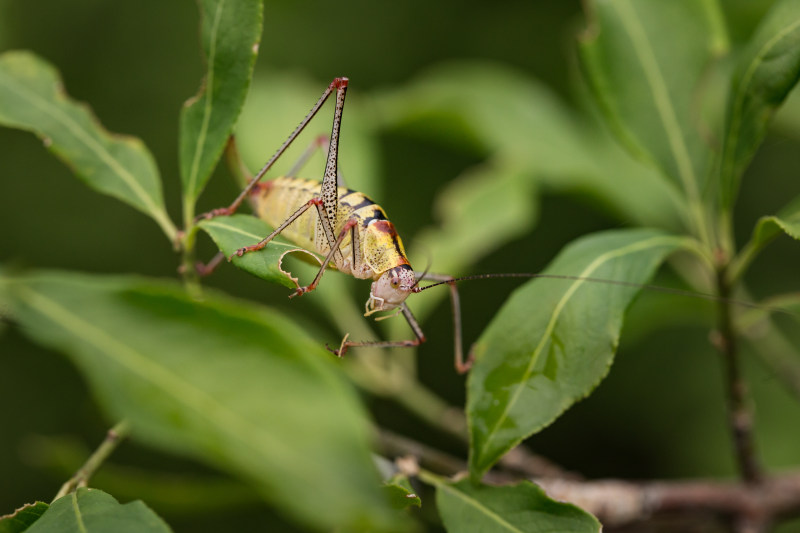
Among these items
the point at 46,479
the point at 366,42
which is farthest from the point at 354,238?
the point at 366,42

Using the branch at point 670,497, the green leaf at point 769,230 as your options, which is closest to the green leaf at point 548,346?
the green leaf at point 769,230

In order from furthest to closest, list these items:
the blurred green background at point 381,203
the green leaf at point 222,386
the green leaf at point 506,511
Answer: the blurred green background at point 381,203 < the green leaf at point 506,511 < the green leaf at point 222,386

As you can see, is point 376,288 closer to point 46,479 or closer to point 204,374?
point 204,374

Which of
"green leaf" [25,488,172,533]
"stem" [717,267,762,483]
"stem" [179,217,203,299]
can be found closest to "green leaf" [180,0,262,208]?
"stem" [179,217,203,299]

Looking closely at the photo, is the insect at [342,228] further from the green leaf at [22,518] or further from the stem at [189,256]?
the green leaf at [22,518]

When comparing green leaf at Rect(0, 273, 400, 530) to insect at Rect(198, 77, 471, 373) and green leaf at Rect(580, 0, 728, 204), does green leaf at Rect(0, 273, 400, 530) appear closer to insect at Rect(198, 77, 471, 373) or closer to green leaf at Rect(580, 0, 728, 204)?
insect at Rect(198, 77, 471, 373)
